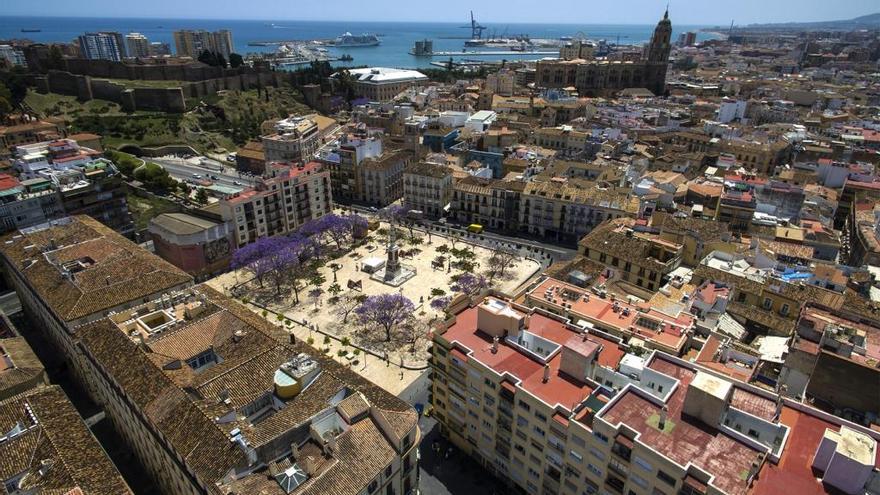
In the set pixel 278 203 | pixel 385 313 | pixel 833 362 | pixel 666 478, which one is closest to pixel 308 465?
pixel 666 478

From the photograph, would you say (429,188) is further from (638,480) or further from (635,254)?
(638,480)

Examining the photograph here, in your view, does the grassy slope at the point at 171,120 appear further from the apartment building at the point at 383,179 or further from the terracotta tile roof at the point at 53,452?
the terracotta tile roof at the point at 53,452

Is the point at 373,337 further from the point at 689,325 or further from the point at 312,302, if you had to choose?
the point at 689,325

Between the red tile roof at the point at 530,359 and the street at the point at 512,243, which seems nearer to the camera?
the red tile roof at the point at 530,359

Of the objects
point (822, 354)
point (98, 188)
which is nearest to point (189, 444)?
point (822, 354)

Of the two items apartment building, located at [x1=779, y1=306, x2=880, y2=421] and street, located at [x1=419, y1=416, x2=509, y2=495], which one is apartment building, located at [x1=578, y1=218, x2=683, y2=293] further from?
street, located at [x1=419, y1=416, x2=509, y2=495]

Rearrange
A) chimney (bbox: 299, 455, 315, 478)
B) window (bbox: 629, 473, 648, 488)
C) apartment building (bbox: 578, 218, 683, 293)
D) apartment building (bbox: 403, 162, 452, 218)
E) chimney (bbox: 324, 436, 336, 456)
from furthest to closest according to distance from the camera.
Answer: apartment building (bbox: 403, 162, 452, 218) → apartment building (bbox: 578, 218, 683, 293) → window (bbox: 629, 473, 648, 488) → chimney (bbox: 324, 436, 336, 456) → chimney (bbox: 299, 455, 315, 478)

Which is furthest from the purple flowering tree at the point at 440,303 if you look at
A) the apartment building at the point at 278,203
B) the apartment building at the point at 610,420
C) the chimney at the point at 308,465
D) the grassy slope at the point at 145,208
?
the grassy slope at the point at 145,208

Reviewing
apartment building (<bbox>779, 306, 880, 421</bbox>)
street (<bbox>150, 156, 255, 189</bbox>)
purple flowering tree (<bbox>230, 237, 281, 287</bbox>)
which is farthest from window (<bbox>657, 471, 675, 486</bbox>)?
street (<bbox>150, 156, 255, 189</bbox>)
